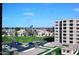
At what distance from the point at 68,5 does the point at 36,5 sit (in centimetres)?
34

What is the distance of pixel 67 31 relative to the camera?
2.18m

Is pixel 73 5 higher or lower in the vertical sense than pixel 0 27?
higher

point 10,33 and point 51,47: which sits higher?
point 10,33

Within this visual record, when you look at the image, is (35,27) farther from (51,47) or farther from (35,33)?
(51,47)

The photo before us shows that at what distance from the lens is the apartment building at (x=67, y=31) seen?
2164 millimetres

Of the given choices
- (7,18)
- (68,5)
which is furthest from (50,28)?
(7,18)

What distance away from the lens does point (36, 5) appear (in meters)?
2.18

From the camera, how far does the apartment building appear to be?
2164 mm

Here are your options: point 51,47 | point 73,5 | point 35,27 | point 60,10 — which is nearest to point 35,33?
point 35,27

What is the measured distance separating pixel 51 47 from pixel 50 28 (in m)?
0.20

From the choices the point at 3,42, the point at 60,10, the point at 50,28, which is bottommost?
the point at 3,42

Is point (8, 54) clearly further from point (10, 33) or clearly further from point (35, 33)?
point (35, 33)
